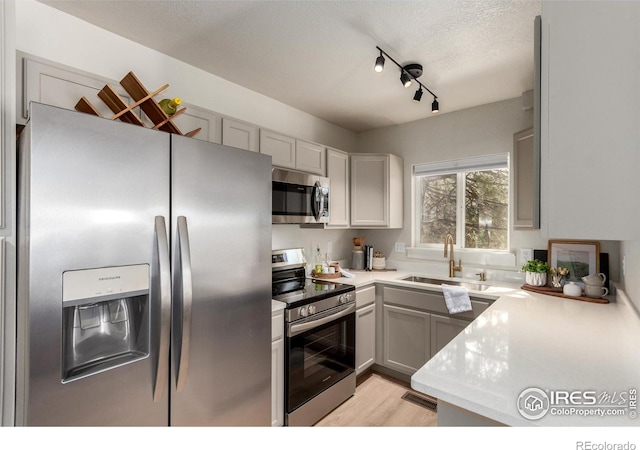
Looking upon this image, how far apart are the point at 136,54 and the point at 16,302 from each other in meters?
1.54

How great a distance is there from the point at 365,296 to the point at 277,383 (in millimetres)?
1097

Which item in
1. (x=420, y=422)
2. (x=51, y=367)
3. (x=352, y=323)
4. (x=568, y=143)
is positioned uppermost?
(x=568, y=143)

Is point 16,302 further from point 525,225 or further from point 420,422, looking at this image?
point 525,225

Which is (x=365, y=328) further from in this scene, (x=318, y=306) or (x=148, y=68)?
(x=148, y=68)

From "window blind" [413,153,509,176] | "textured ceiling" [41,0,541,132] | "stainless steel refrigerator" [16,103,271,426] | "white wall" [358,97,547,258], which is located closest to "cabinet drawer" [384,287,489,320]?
"white wall" [358,97,547,258]

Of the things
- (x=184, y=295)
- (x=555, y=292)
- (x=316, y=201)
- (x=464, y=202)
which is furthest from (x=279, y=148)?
(x=555, y=292)

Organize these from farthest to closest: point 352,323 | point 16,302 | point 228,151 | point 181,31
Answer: point 352,323, point 181,31, point 228,151, point 16,302

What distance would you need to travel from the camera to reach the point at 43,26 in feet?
5.17

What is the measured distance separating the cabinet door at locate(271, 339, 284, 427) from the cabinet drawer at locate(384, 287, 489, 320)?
1.18 meters

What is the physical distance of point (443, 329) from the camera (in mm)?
2455

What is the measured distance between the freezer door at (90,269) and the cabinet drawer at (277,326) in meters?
0.71

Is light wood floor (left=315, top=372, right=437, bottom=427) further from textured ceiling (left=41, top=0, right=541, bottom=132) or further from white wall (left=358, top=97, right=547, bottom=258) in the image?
textured ceiling (left=41, top=0, right=541, bottom=132)

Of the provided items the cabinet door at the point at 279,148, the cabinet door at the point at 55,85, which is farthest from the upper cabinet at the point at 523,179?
the cabinet door at the point at 55,85

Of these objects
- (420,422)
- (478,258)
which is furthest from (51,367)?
(478,258)
